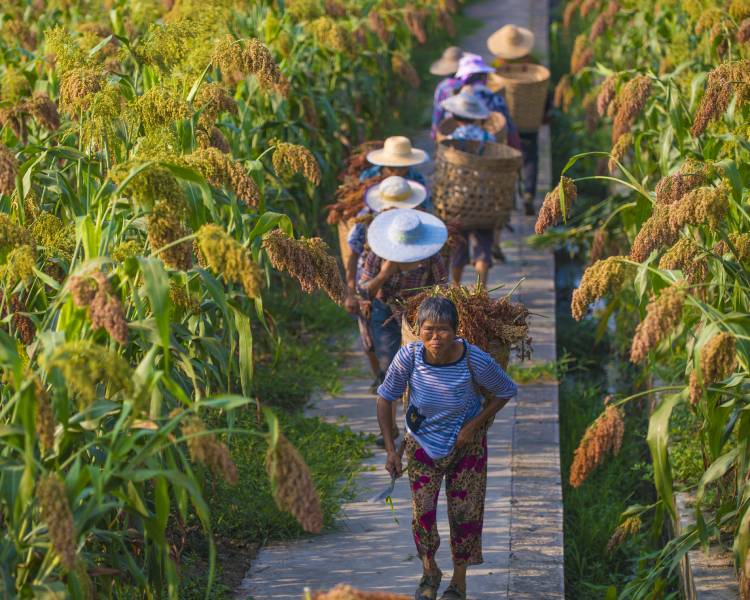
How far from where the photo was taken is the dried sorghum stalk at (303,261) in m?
4.83

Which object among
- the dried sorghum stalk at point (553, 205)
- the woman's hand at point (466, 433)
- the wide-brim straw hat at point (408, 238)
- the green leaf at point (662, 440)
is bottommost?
the woman's hand at point (466, 433)

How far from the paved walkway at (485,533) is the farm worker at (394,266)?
486 mm

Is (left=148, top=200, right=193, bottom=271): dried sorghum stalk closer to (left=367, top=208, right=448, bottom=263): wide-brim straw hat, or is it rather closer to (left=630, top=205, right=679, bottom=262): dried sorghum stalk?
(left=630, top=205, right=679, bottom=262): dried sorghum stalk

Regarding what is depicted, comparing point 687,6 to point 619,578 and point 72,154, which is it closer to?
point 619,578

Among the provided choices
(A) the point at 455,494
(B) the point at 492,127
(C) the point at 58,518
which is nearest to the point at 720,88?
(A) the point at 455,494

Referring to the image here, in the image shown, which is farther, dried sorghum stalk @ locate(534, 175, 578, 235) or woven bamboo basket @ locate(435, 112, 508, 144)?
woven bamboo basket @ locate(435, 112, 508, 144)

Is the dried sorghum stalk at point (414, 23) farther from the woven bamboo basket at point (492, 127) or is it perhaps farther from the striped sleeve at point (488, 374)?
the striped sleeve at point (488, 374)

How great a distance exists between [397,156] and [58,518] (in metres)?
4.76

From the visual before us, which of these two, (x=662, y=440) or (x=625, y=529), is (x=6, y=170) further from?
(x=625, y=529)

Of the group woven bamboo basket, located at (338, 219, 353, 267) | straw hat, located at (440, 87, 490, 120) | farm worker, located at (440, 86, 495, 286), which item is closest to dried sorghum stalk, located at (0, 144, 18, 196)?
woven bamboo basket, located at (338, 219, 353, 267)

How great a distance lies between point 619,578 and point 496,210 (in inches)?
109

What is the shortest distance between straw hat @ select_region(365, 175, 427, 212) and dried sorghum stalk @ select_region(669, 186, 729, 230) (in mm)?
2747

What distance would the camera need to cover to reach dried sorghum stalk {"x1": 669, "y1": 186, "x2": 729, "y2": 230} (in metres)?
4.81

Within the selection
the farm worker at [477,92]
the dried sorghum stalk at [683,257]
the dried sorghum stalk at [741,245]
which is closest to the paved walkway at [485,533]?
the dried sorghum stalk at [741,245]
